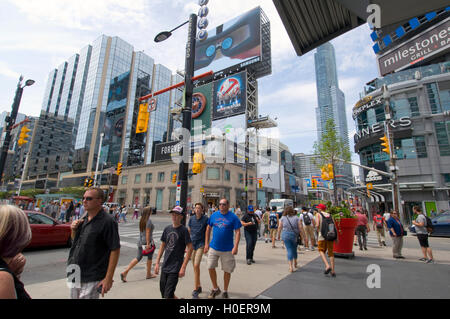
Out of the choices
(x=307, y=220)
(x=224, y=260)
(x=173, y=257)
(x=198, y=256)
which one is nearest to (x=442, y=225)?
(x=307, y=220)

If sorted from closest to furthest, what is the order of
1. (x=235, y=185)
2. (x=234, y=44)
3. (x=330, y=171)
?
(x=330, y=171) → (x=235, y=185) → (x=234, y=44)

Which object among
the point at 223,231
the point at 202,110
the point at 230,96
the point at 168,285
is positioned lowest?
the point at 168,285

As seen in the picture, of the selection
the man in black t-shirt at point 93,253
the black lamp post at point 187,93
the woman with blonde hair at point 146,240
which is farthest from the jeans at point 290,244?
the man in black t-shirt at point 93,253

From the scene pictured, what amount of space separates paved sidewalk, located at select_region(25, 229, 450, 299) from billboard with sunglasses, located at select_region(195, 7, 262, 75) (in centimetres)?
4722

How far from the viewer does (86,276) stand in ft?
8.71

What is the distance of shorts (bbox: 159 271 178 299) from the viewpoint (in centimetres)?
357

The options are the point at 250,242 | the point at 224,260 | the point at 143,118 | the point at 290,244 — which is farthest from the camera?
the point at 143,118

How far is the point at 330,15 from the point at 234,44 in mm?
54799

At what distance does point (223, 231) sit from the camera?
15.5 ft

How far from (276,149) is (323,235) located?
66.5m

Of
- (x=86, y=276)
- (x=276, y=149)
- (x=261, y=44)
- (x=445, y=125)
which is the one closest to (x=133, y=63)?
(x=261, y=44)

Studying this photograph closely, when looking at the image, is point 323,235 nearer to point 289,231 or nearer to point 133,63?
point 289,231

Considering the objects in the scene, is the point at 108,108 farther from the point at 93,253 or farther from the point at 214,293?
the point at 93,253
